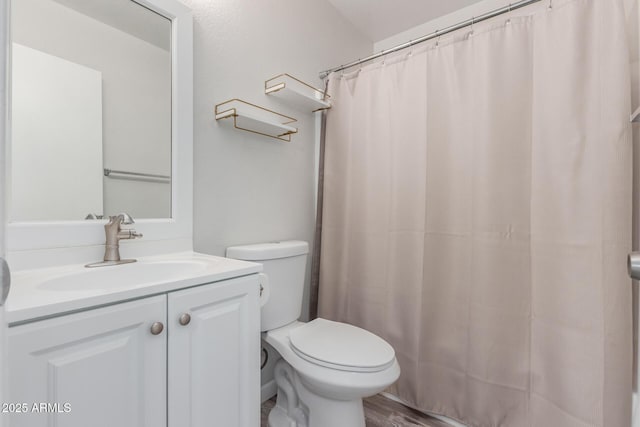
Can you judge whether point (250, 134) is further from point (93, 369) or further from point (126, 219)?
point (93, 369)

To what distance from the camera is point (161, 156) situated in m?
1.26

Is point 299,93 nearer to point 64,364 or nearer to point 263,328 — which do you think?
point 263,328

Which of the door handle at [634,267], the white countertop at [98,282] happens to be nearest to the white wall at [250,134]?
the white countertop at [98,282]

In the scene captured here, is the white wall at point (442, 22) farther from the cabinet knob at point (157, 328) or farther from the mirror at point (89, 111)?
the cabinet knob at point (157, 328)

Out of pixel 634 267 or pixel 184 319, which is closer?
pixel 634 267

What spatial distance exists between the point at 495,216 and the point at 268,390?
1436mm

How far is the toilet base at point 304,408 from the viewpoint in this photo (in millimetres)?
1216

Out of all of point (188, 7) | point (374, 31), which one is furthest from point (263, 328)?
point (374, 31)

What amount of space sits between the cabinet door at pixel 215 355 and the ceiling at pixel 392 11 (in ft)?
6.08

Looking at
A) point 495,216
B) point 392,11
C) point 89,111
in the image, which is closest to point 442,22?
point 392,11

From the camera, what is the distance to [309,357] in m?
1.20

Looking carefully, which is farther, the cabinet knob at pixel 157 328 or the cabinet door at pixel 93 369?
the cabinet knob at pixel 157 328

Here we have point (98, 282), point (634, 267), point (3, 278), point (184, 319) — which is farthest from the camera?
point (98, 282)

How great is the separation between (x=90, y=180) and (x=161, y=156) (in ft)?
0.86
